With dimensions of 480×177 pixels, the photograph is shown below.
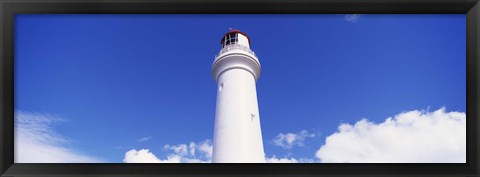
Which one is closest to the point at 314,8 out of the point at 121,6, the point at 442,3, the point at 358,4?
the point at 358,4

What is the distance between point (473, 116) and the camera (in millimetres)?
1318

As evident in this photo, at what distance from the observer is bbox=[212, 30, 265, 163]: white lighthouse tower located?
3850 mm

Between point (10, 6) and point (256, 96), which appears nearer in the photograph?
point (10, 6)

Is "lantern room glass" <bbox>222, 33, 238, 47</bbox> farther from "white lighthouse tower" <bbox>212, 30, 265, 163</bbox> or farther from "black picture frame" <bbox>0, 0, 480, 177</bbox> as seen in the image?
"black picture frame" <bbox>0, 0, 480, 177</bbox>

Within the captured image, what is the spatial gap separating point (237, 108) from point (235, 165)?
2.81 metres

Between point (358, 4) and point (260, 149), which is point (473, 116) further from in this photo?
point (260, 149)

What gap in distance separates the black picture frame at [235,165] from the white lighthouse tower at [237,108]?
2.50 metres

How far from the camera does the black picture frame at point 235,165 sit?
1.29m

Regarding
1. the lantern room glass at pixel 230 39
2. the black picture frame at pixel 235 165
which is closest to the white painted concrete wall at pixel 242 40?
the lantern room glass at pixel 230 39

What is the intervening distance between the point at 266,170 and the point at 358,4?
2.25 ft

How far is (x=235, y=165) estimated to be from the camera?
1313 mm

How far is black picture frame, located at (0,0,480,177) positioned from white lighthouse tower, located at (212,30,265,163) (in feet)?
8.22

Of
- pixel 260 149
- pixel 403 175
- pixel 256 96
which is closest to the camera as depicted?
pixel 403 175

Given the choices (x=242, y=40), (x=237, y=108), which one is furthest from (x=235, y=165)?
(x=242, y=40)
